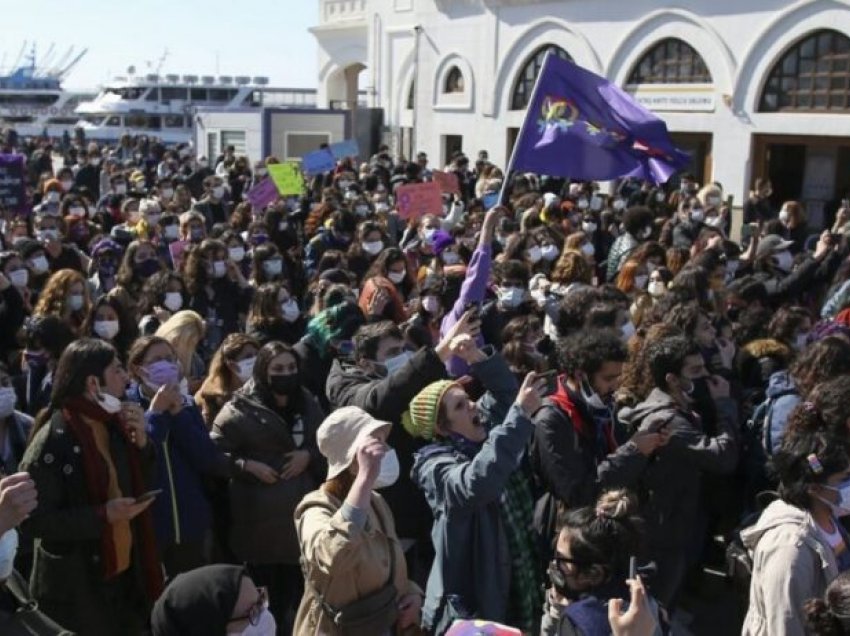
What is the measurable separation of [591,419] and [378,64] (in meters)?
29.9

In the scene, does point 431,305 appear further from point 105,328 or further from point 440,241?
point 440,241

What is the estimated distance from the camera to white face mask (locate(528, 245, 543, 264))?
383 inches

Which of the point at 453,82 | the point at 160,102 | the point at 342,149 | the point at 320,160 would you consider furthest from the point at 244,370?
the point at 160,102

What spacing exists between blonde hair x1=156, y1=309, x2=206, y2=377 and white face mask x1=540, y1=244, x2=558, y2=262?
4443 millimetres

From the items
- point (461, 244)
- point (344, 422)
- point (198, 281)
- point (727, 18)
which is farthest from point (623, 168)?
point (727, 18)

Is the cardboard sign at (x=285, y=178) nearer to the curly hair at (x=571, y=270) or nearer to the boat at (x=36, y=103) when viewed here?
the curly hair at (x=571, y=270)

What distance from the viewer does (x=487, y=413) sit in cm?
464

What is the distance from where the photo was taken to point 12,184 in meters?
12.0

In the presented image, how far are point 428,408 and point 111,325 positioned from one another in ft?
11.6

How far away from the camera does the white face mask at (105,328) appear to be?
7.01 meters

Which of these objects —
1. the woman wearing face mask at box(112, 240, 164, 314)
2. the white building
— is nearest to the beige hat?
the woman wearing face mask at box(112, 240, 164, 314)

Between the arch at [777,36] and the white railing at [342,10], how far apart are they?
17.0 meters

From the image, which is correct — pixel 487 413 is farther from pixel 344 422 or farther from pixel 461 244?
pixel 461 244

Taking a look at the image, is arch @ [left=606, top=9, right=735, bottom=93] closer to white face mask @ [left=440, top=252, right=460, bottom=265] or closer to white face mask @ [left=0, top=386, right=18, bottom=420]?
white face mask @ [left=440, top=252, right=460, bottom=265]
